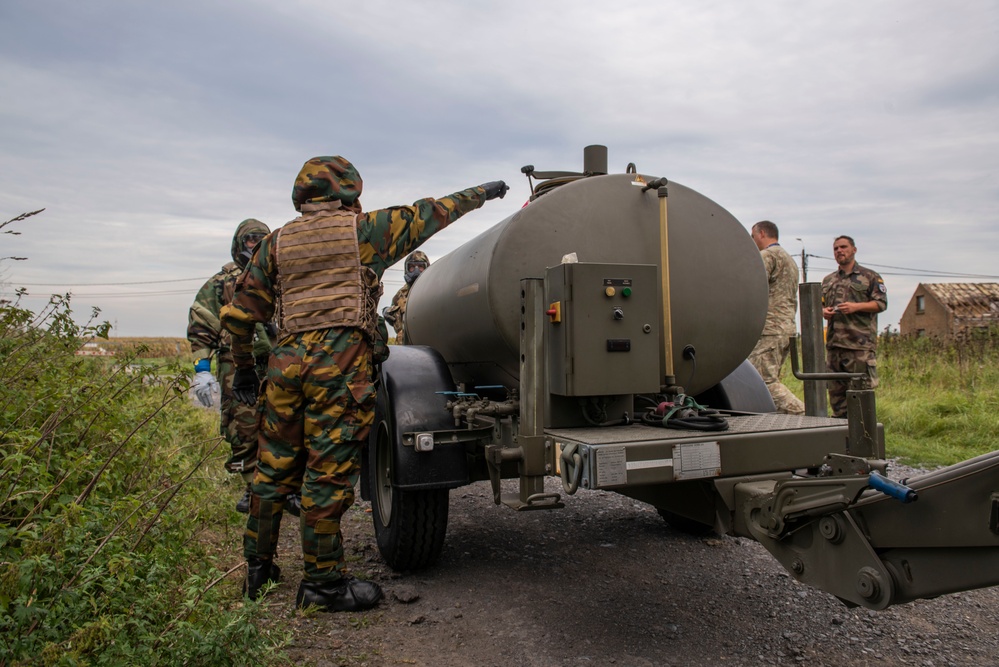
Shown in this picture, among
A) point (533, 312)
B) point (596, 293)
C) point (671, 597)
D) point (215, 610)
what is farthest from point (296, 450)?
point (671, 597)

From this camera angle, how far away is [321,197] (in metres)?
3.77

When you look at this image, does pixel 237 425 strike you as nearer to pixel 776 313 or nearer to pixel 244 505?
pixel 244 505

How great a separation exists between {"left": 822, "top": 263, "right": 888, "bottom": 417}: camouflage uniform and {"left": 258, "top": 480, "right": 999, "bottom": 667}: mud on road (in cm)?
314

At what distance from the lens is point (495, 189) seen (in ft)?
13.5

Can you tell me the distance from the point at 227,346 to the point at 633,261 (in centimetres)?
323

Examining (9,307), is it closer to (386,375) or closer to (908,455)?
(386,375)

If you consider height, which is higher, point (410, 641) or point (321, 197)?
point (321, 197)

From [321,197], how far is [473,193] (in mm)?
798

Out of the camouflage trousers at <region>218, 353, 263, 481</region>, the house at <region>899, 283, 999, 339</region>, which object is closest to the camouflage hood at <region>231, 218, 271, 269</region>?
the camouflage trousers at <region>218, 353, 263, 481</region>

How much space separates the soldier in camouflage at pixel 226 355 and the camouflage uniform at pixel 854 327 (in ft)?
16.7

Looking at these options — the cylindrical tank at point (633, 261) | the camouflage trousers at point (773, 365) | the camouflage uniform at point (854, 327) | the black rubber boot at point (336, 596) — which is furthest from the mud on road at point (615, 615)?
the camouflage uniform at point (854, 327)

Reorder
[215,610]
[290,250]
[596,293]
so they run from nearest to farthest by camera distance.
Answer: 1. [215,610]
2. [596,293]
3. [290,250]

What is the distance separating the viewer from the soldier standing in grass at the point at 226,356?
17.0 ft

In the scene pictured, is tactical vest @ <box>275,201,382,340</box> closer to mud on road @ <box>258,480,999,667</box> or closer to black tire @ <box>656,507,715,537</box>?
mud on road @ <box>258,480,999,667</box>
